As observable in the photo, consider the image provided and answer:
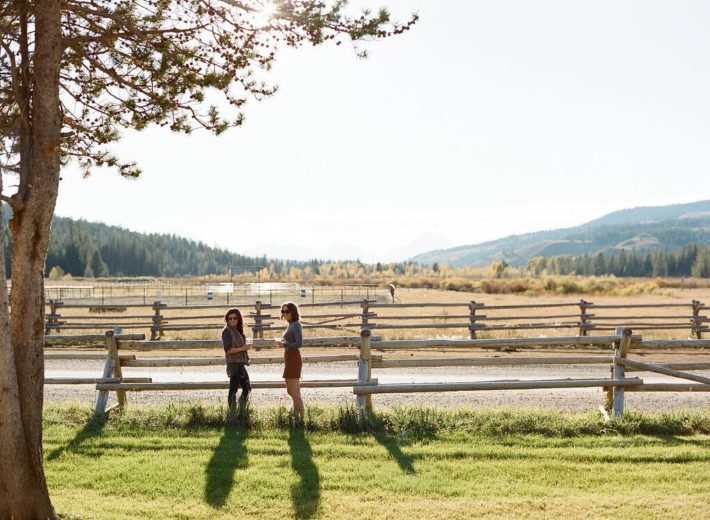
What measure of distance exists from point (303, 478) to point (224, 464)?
3.33 ft

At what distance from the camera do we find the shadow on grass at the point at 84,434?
794 cm

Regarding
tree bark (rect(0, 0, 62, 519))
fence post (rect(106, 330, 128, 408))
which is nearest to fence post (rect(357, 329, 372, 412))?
fence post (rect(106, 330, 128, 408))

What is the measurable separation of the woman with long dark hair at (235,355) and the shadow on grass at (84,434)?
176cm

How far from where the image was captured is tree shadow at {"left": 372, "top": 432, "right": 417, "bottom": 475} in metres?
7.32

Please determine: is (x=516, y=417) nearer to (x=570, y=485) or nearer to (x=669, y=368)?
(x=570, y=485)

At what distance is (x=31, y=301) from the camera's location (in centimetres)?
568

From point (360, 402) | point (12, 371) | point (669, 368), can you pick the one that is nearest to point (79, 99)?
point (12, 371)

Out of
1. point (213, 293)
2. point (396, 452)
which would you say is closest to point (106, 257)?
point (213, 293)

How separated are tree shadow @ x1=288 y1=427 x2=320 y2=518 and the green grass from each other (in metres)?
0.02

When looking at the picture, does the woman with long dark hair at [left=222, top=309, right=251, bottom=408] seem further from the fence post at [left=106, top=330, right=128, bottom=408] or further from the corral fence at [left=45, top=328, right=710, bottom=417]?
the fence post at [left=106, top=330, right=128, bottom=408]

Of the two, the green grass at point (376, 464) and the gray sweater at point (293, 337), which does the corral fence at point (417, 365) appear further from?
the gray sweater at point (293, 337)

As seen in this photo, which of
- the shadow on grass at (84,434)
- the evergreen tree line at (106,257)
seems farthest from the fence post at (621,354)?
the evergreen tree line at (106,257)

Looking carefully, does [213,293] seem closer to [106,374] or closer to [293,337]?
[106,374]

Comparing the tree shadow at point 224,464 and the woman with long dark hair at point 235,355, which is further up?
the woman with long dark hair at point 235,355
